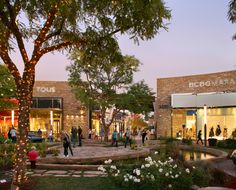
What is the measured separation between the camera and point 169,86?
42625mm

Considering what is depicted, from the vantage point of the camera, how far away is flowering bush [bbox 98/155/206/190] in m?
9.70

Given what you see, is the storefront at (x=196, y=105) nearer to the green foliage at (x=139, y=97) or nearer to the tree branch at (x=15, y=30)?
the green foliage at (x=139, y=97)

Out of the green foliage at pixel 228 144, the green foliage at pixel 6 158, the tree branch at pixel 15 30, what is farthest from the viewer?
the green foliage at pixel 228 144

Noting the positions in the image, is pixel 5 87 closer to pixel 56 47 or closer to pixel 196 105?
pixel 196 105

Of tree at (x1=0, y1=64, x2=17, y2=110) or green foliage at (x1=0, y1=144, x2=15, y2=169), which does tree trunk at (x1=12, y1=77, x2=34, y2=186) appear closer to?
green foliage at (x1=0, y1=144, x2=15, y2=169)

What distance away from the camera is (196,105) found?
4041 centimetres

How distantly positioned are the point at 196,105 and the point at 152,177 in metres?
31.6

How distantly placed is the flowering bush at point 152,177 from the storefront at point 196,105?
90.7 ft

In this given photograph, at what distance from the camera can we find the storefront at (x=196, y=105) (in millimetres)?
38500

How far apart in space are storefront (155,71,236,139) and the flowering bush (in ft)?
90.7

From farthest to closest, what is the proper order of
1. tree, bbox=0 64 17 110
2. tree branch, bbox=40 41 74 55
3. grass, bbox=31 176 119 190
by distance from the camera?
tree, bbox=0 64 17 110 < tree branch, bbox=40 41 74 55 < grass, bbox=31 176 119 190

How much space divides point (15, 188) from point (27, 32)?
499cm

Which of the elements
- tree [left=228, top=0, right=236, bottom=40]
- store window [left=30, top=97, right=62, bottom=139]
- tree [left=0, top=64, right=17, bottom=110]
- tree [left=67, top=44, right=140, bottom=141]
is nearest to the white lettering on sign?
store window [left=30, top=97, right=62, bottom=139]

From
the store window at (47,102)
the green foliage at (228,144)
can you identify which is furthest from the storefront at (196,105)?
the store window at (47,102)
